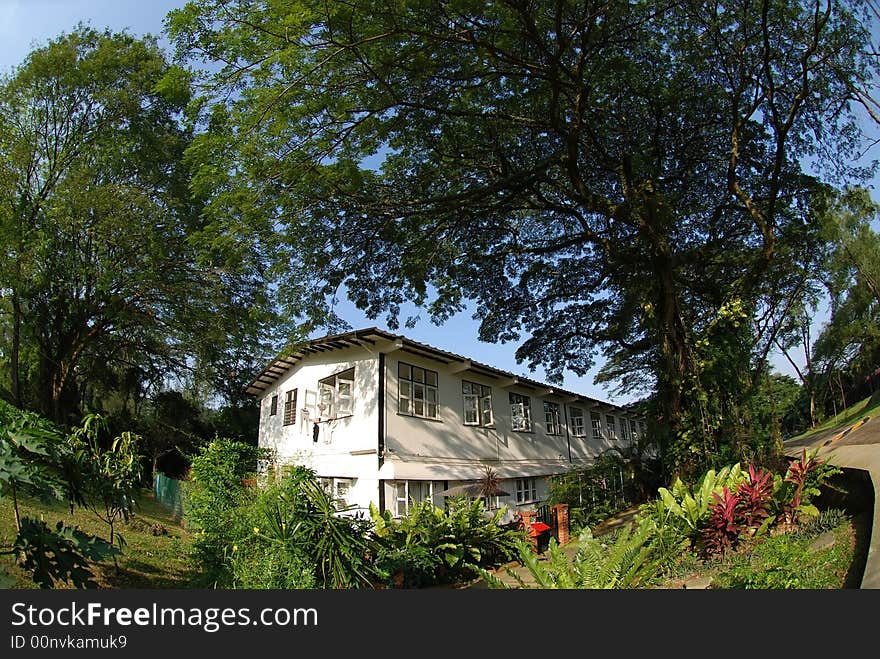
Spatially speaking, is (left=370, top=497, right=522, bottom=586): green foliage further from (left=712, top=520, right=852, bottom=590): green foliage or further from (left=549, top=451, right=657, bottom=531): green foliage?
(left=712, top=520, right=852, bottom=590): green foliage

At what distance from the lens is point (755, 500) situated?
23.8ft

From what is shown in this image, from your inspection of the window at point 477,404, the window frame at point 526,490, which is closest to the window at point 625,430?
the window frame at point 526,490

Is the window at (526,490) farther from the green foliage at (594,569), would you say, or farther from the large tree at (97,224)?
the green foliage at (594,569)

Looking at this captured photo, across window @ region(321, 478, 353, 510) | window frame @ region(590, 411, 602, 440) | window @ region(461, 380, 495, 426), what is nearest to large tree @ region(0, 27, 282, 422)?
window @ region(321, 478, 353, 510)

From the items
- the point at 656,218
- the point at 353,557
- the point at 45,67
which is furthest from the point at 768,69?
the point at 45,67

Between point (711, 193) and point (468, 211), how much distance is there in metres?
8.10

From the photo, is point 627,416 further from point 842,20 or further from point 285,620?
point 285,620

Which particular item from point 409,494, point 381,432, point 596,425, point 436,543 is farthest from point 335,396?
point 596,425

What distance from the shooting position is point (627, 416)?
110 ft

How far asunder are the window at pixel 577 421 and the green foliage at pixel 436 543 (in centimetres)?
Result: 1445

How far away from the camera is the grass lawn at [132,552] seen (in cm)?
750

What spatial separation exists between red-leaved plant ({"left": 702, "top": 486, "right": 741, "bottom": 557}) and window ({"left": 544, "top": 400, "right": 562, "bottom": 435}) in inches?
648

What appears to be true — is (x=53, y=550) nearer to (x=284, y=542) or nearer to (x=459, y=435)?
(x=284, y=542)

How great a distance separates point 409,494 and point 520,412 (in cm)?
755
